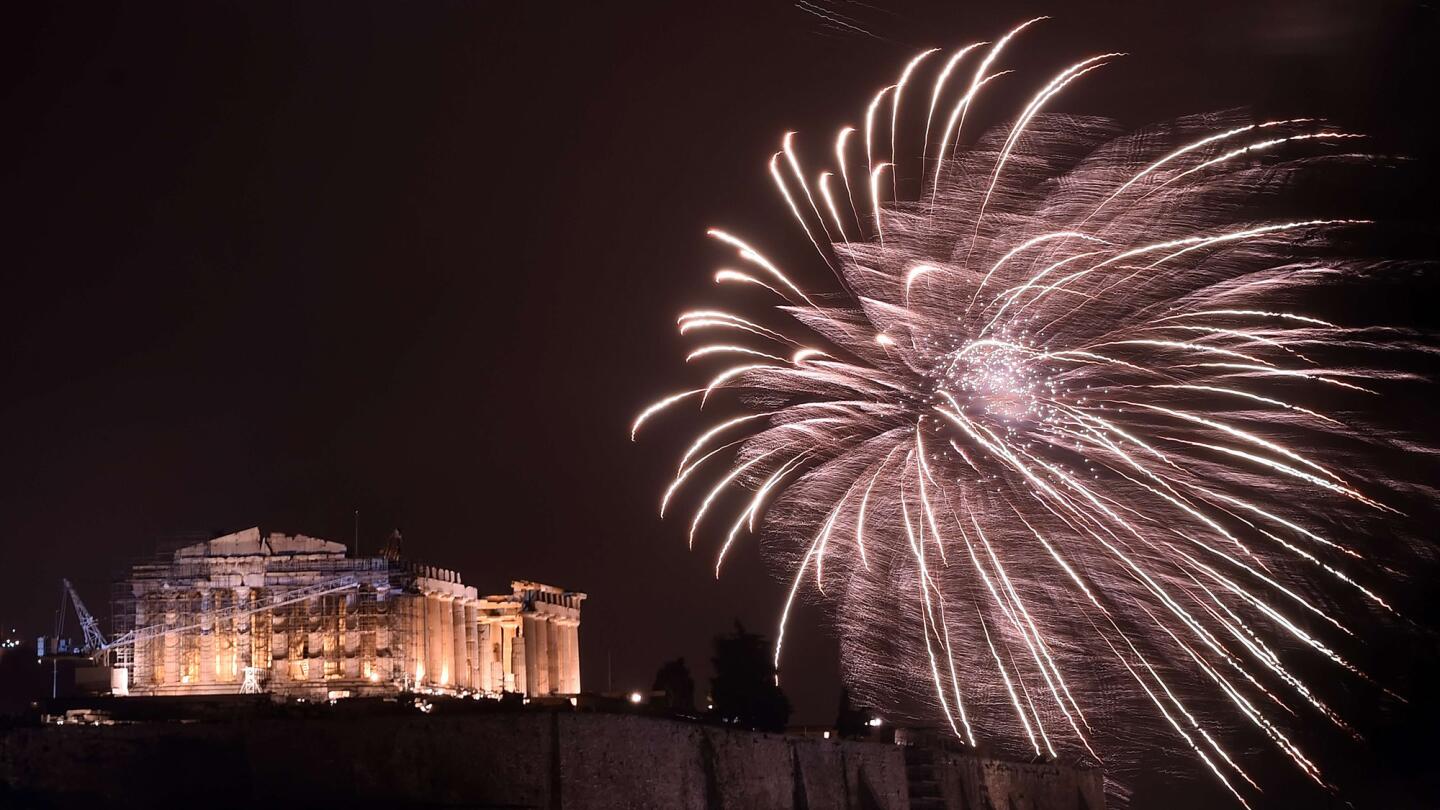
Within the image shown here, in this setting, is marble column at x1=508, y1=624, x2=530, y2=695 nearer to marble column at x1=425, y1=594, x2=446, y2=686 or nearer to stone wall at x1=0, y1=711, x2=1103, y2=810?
marble column at x1=425, y1=594, x2=446, y2=686

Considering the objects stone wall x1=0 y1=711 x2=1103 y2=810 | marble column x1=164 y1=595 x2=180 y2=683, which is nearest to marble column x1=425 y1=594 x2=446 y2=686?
marble column x1=164 y1=595 x2=180 y2=683

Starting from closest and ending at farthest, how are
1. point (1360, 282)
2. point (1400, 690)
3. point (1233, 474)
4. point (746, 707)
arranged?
point (1233, 474), point (1360, 282), point (1400, 690), point (746, 707)

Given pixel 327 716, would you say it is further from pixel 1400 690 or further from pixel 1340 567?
pixel 1400 690

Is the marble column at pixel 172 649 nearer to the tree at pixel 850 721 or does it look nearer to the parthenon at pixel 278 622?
the parthenon at pixel 278 622

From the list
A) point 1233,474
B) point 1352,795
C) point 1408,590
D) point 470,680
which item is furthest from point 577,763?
point 470,680

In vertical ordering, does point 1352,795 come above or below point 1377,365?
below

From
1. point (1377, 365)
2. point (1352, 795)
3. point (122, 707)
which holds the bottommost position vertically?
point (1352, 795)

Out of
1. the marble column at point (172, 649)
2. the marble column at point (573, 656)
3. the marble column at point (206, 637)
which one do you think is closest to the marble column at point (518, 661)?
the marble column at point (573, 656)

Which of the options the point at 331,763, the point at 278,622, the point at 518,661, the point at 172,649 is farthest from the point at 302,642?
the point at 331,763
